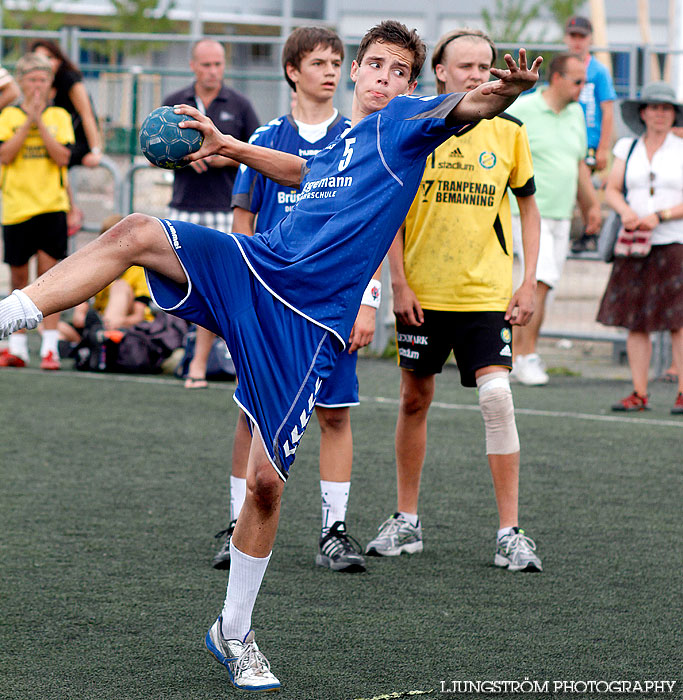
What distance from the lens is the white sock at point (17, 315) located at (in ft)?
10.5

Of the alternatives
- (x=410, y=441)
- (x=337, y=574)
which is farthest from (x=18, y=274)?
(x=337, y=574)

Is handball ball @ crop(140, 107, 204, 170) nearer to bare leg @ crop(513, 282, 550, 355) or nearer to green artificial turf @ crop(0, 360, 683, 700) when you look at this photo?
green artificial turf @ crop(0, 360, 683, 700)

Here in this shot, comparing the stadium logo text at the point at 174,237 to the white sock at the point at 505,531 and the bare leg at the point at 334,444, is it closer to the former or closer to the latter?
the bare leg at the point at 334,444

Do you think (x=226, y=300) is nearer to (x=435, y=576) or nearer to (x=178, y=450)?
(x=435, y=576)

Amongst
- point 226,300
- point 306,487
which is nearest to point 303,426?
point 226,300

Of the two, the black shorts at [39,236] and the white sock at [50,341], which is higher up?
the black shorts at [39,236]

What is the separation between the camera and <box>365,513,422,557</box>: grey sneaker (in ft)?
16.6

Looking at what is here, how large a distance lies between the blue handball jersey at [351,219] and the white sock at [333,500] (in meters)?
1.42

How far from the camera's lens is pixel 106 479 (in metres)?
6.22

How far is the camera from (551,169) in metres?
9.70

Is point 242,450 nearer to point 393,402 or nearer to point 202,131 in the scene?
point 202,131

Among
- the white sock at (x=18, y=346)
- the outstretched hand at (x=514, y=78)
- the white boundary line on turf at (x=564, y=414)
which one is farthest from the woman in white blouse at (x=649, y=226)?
the outstretched hand at (x=514, y=78)

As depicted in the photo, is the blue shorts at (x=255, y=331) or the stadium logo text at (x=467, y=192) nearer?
the blue shorts at (x=255, y=331)

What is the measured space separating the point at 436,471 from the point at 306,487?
2.70ft
